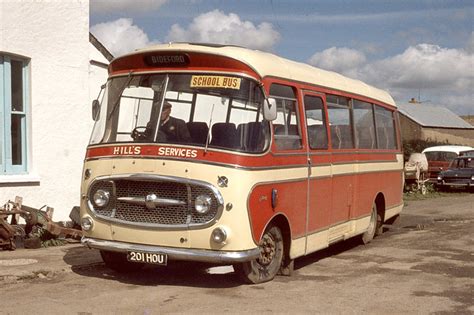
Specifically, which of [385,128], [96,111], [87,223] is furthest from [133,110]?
[385,128]

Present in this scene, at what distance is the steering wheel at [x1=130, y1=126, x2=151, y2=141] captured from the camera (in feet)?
28.5

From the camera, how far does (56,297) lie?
7.98m

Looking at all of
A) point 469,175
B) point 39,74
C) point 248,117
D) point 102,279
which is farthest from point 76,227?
point 469,175

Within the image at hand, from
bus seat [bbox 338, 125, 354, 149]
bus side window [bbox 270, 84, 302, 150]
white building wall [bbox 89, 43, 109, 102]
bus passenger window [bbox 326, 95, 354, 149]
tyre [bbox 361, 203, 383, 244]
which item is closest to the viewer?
bus side window [bbox 270, 84, 302, 150]

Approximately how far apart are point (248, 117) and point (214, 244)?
1550mm

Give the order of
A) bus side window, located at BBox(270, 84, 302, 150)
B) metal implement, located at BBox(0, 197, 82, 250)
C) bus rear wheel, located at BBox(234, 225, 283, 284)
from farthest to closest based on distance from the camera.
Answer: metal implement, located at BBox(0, 197, 82, 250) → bus side window, located at BBox(270, 84, 302, 150) → bus rear wheel, located at BBox(234, 225, 283, 284)

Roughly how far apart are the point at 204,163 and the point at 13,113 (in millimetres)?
5779

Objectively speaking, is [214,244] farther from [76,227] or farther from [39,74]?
[39,74]

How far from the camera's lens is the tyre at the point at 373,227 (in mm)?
13327

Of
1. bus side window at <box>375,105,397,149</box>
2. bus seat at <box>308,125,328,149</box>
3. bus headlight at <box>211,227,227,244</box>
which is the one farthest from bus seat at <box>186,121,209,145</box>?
bus side window at <box>375,105,397,149</box>

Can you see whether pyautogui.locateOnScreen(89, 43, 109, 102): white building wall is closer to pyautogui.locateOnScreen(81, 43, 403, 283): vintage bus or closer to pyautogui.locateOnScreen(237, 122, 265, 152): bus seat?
pyautogui.locateOnScreen(81, 43, 403, 283): vintage bus

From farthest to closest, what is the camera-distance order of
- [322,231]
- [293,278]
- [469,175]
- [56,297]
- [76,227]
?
[469,175] < [76,227] < [322,231] < [293,278] < [56,297]

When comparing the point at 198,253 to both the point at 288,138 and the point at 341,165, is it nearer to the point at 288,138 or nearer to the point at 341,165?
the point at 288,138

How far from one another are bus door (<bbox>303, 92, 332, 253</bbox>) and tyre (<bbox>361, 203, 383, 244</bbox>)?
9.37 feet
